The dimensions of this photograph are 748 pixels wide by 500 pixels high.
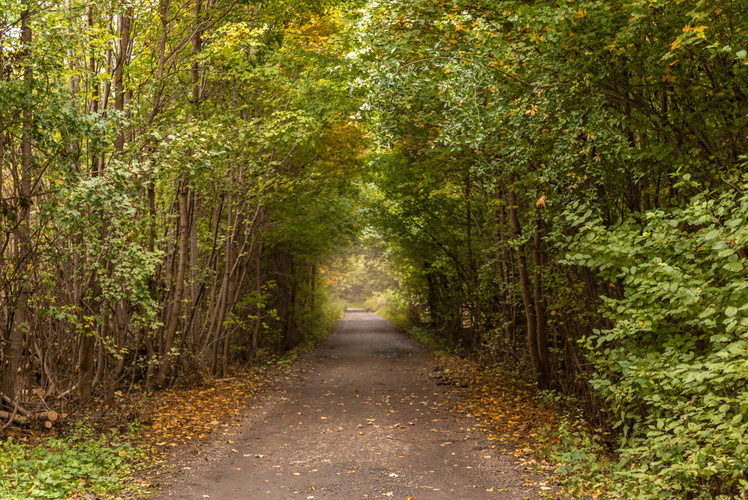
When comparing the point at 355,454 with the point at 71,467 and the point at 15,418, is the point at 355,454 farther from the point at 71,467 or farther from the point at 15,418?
the point at 15,418

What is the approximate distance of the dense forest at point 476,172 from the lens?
16.4ft

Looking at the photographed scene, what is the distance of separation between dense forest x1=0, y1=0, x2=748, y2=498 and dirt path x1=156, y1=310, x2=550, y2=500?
5.46 ft

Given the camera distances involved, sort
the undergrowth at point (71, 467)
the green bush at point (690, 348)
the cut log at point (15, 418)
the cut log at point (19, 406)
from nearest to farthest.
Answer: the green bush at point (690, 348), the undergrowth at point (71, 467), the cut log at point (15, 418), the cut log at point (19, 406)

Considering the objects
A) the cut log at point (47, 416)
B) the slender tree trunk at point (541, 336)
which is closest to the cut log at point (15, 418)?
the cut log at point (47, 416)

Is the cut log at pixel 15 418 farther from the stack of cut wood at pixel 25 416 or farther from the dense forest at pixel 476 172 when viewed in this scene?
the dense forest at pixel 476 172

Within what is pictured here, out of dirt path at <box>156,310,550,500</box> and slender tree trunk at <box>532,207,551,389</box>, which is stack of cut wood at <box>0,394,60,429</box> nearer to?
dirt path at <box>156,310,550,500</box>

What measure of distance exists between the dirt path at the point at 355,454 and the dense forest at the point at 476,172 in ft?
5.46

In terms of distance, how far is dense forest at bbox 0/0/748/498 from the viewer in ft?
16.4

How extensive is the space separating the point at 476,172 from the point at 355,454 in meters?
4.89

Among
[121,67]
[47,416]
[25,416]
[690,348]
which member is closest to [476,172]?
[690,348]

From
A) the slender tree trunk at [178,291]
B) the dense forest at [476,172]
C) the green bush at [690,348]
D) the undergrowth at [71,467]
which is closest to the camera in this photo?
the green bush at [690,348]

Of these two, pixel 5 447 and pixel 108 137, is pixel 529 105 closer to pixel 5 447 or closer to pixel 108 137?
pixel 108 137

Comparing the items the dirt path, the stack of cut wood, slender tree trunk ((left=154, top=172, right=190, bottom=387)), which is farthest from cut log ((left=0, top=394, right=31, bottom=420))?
slender tree trunk ((left=154, top=172, right=190, bottom=387))

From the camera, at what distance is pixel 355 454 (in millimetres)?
7672
